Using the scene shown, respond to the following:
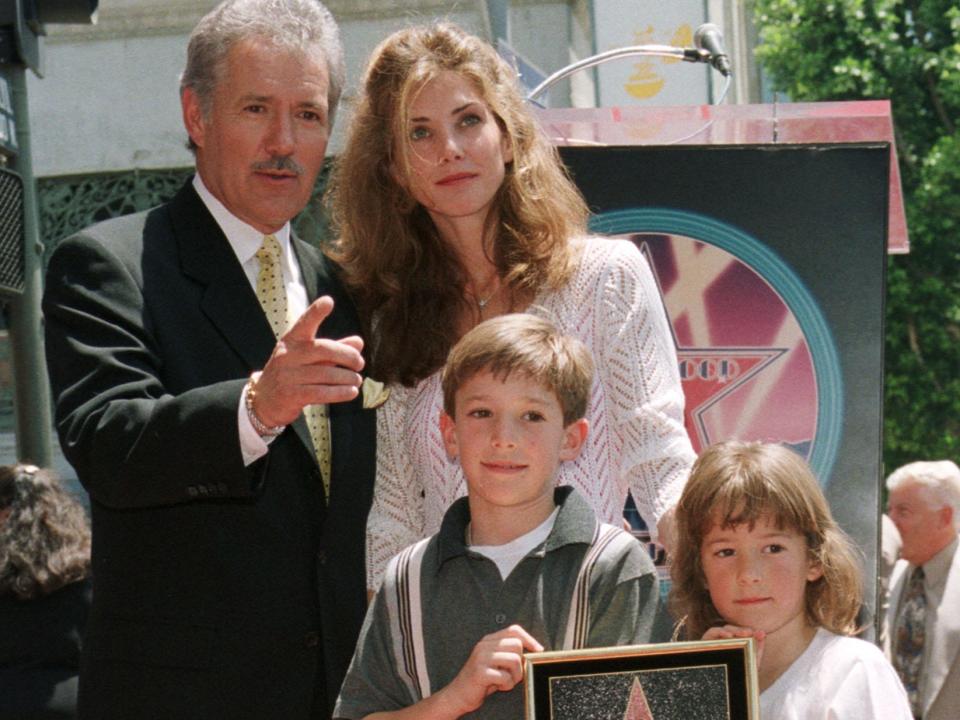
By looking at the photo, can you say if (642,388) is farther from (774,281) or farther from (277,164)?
(774,281)

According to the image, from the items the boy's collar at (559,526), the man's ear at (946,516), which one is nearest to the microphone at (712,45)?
the man's ear at (946,516)

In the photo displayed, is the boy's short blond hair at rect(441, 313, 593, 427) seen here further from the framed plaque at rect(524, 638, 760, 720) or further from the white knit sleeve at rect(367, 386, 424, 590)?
the framed plaque at rect(524, 638, 760, 720)

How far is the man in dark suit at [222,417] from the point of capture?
243 centimetres

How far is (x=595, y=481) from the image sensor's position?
2.89 m

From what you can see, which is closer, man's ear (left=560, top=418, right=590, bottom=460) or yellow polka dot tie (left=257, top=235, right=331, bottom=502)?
man's ear (left=560, top=418, right=590, bottom=460)

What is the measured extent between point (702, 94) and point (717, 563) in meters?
7.02

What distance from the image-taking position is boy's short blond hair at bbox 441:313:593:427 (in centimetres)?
257

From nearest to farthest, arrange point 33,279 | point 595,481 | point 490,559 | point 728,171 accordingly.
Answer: point 490,559, point 595,481, point 33,279, point 728,171

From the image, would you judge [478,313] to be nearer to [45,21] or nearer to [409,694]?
[409,694]

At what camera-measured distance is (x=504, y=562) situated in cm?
251

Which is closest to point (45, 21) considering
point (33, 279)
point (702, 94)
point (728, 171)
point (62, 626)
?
point (33, 279)

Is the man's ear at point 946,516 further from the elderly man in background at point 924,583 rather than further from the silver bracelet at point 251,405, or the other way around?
the silver bracelet at point 251,405

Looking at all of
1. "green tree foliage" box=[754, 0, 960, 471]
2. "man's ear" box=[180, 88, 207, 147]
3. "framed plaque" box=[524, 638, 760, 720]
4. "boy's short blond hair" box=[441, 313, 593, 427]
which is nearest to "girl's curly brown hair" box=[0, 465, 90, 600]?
"man's ear" box=[180, 88, 207, 147]

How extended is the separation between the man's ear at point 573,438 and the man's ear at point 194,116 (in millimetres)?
875
